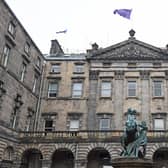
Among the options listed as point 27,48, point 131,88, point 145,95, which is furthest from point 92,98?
point 27,48

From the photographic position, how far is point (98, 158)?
1246 inches

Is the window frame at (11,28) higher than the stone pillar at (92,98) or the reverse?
higher

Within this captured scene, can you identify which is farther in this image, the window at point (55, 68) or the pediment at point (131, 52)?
the window at point (55, 68)

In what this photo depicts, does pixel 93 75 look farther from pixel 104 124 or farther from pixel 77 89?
pixel 104 124

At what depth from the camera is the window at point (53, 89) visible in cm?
3703

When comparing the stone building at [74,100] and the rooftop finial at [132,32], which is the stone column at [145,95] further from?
the rooftop finial at [132,32]

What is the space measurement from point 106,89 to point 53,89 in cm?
617

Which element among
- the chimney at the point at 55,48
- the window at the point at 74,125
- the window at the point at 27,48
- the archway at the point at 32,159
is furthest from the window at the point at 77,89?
the archway at the point at 32,159

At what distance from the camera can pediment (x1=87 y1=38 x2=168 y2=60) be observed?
36.8 m

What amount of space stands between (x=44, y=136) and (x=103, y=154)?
618 centimetres

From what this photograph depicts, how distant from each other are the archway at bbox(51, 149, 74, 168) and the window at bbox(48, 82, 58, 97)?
7364 millimetres

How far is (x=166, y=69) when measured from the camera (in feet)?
118

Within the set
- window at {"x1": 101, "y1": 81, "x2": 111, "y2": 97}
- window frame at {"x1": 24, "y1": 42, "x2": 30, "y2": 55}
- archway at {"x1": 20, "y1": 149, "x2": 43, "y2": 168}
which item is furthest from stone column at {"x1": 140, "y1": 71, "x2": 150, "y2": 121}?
window frame at {"x1": 24, "y1": 42, "x2": 30, "y2": 55}

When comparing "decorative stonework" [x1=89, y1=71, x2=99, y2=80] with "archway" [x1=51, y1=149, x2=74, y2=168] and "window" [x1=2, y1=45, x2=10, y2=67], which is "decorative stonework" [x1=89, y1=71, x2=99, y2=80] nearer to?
"archway" [x1=51, y1=149, x2=74, y2=168]
